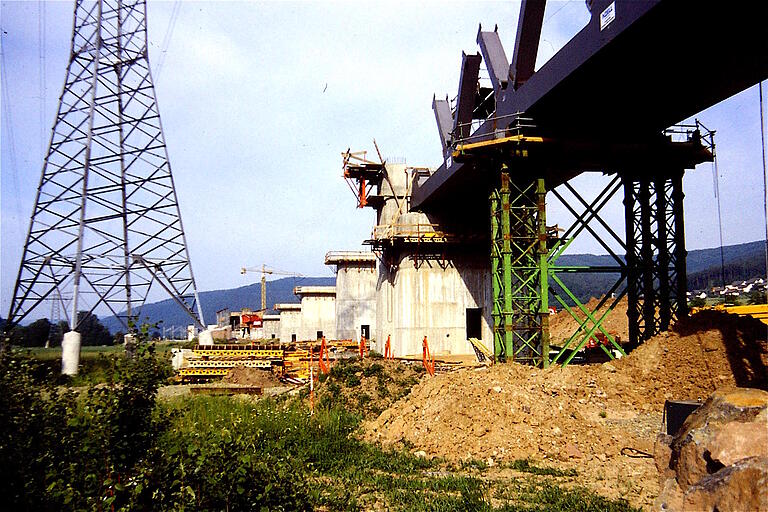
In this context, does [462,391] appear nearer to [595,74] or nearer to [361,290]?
[595,74]

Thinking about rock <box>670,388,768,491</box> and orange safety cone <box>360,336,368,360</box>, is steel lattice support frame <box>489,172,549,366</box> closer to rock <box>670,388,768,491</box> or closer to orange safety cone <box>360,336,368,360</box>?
orange safety cone <box>360,336,368,360</box>

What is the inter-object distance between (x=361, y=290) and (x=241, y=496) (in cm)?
4526

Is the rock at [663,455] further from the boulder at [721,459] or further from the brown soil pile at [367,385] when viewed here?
the brown soil pile at [367,385]

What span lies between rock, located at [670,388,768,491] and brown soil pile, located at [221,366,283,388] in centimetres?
2374

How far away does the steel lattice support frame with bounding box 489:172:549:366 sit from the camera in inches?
805

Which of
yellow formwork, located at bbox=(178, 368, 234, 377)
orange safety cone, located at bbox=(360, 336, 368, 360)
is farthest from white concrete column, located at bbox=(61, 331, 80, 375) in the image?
orange safety cone, located at bbox=(360, 336, 368, 360)

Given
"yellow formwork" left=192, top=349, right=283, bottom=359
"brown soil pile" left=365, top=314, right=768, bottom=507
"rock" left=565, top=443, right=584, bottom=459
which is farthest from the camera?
"yellow formwork" left=192, top=349, right=283, bottom=359

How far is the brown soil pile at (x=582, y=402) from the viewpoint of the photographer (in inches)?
504

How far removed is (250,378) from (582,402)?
17.7 m

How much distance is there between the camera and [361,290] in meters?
52.0

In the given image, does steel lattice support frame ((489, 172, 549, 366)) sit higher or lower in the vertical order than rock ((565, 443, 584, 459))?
higher

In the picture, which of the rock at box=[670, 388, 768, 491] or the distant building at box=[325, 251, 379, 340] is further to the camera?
the distant building at box=[325, 251, 379, 340]

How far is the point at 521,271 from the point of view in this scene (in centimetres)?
2188

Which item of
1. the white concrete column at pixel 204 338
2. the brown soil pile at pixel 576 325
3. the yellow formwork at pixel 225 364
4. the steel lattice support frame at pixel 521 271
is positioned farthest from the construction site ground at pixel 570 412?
the brown soil pile at pixel 576 325
